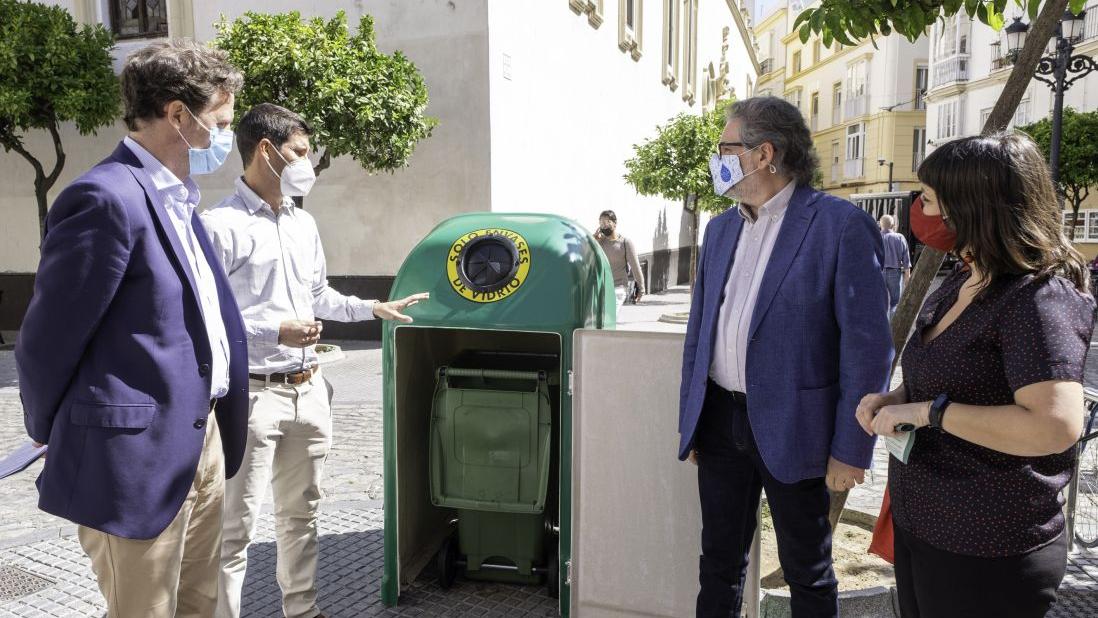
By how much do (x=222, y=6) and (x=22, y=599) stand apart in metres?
9.97

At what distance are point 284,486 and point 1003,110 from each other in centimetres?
290

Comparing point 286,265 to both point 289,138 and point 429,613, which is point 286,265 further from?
point 429,613

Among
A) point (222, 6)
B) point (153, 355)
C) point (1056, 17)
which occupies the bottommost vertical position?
point (153, 355)

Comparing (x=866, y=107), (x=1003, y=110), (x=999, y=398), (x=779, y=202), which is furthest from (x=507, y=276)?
(x=866, y=107)

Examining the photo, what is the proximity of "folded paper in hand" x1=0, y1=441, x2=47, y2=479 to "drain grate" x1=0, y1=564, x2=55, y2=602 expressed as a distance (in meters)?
1.94

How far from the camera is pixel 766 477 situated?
2340mm

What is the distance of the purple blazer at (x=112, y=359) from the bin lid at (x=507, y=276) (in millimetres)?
1178

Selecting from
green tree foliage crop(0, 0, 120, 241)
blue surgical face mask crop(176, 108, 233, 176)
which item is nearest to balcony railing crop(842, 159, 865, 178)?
green tree foliage crop(0, 0, 120, 241)

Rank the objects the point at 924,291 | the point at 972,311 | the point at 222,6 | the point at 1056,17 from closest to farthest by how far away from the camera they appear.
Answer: the point at 972,311 → the point at 1056,17 → the point at 924,291 → the point at 222,6

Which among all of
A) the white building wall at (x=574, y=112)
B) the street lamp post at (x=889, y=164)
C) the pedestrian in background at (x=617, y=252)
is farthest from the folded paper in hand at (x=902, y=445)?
the street lamp post at (x=889, y=164)

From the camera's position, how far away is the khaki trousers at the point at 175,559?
6.29 feet

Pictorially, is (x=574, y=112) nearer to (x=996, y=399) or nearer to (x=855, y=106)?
(x=996, y=399)

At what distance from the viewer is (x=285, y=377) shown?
2814 millimetres

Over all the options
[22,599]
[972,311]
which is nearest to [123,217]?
[972,311]
